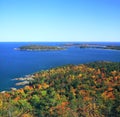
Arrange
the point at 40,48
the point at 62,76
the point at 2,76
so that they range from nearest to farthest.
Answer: the point at 62,76
the point at 2,76
the point at 40,48

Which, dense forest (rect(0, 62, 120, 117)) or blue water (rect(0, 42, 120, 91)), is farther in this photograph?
blue water (rect(0, 42, 120, 91))

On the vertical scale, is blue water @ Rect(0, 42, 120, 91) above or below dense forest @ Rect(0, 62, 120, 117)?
below

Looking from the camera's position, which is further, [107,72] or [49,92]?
[107,72]

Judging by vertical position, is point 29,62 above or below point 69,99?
below

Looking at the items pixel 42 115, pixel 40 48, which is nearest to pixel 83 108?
pixel 42 115

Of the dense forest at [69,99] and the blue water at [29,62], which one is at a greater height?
the dense forest at [69,99]

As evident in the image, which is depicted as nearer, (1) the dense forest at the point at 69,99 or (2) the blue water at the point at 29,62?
(1) the dense forest at the point at 69,99

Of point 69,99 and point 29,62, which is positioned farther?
point 29,62

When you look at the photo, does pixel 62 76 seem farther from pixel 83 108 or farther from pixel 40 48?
pixel 40 48
